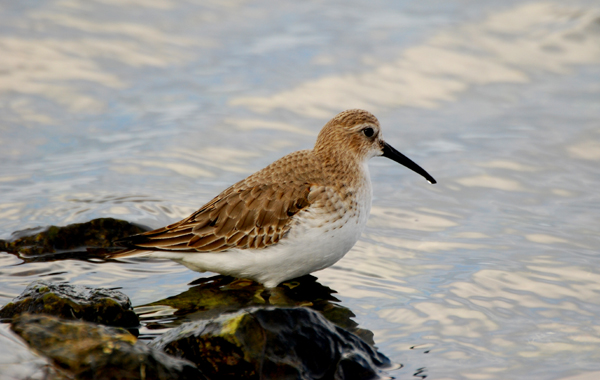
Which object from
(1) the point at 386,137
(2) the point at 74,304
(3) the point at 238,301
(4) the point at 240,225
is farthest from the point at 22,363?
(1) the point at 386,137

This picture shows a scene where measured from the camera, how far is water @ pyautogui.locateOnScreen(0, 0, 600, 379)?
→ 321 inches

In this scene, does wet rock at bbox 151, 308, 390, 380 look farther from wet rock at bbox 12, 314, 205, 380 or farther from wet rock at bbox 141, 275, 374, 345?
wet rock at bbox 141, 275, 374, 345

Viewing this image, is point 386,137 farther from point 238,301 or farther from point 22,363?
point 22,363

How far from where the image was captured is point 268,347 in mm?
6203

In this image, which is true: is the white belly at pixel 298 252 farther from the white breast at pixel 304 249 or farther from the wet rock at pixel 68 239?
the wet rock at pixel 68 239

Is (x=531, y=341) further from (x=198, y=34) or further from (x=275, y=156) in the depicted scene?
(x=198, y=34)

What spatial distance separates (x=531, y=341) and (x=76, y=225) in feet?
18.3

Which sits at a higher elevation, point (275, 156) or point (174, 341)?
point (275, 156)

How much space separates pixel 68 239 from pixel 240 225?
7.99 feet

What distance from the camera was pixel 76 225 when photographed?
366 inches

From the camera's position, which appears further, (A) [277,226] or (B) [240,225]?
(B) [240,225]

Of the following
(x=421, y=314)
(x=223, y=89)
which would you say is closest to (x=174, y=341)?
(x=421, y=314)

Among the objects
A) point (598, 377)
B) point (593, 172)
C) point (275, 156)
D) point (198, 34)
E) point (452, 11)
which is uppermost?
point (452, 11)

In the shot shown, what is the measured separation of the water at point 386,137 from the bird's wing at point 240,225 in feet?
1.94
